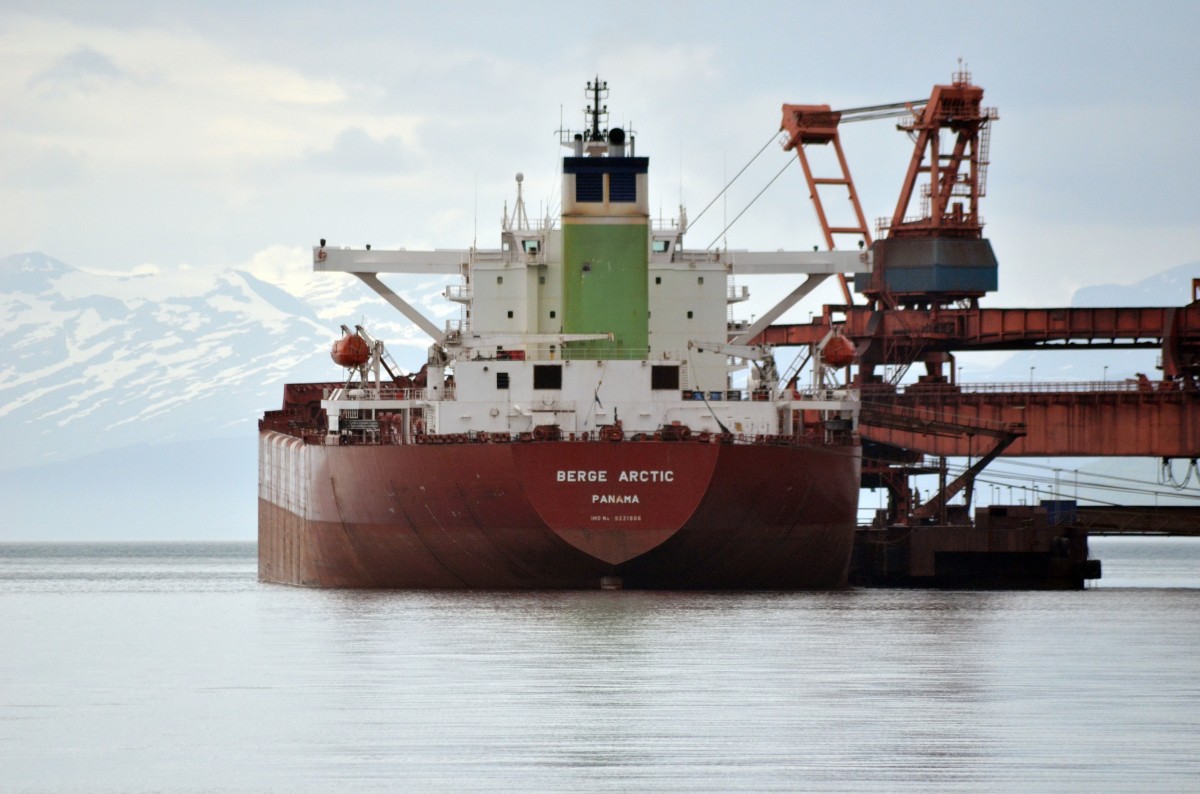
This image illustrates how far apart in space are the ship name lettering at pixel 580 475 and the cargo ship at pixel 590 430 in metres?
0.04

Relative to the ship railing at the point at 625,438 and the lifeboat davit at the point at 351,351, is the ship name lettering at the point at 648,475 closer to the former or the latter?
the ship railing at the point at 625,438

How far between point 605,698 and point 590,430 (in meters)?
18.9

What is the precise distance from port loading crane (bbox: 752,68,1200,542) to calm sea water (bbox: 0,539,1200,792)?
694 inches

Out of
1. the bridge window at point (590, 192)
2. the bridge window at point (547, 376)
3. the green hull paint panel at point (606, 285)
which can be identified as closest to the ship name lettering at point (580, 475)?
the bridge window at point (547, 376)

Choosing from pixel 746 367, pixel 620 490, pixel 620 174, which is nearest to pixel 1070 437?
pixel 746 367

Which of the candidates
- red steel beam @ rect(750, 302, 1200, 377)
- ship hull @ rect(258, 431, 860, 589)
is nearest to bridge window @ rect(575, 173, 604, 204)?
ship hull @ rect(258, 431, 860, 589)

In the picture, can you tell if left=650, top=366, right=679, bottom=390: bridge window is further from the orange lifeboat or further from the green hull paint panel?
the orange lifeboat

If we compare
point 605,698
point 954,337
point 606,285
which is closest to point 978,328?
point 954,337

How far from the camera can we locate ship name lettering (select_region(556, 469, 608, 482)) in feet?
139

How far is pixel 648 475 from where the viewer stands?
4225 cm

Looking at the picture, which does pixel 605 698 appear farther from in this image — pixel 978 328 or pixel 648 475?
pixel 978 328

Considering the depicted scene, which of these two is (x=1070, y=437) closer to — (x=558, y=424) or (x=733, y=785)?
(x=558, y=424)

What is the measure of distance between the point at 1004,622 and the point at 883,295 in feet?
92.2

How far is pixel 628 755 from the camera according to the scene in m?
22.2
